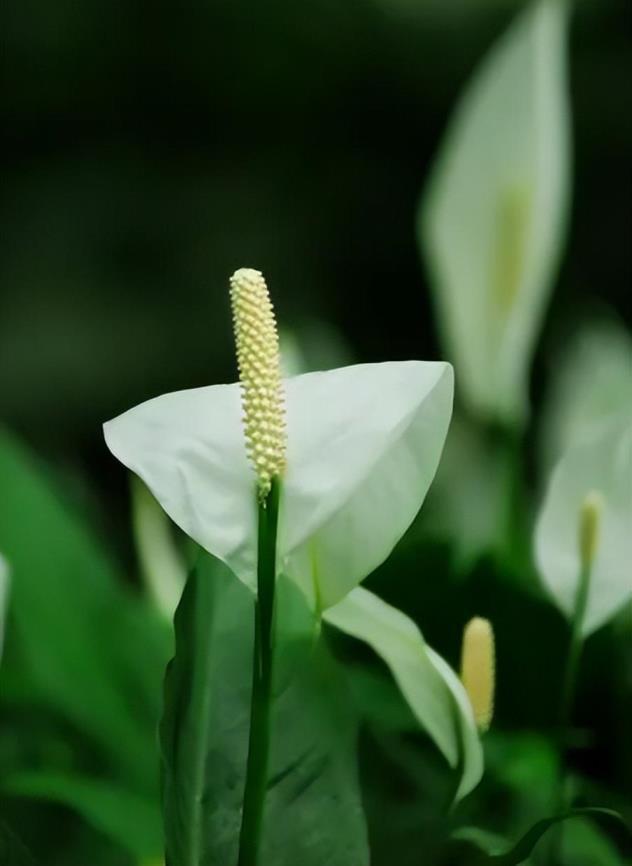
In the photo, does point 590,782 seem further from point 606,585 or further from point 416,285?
point 416,285

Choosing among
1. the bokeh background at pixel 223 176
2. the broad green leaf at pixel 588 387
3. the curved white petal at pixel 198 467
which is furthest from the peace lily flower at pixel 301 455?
the bokeh background at pixel 223 176

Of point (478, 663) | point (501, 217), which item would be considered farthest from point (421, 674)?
point (501, 217)

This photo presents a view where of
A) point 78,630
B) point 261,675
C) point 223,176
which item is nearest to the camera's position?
point 261,675

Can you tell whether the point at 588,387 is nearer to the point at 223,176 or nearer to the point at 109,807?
the point at 109,807

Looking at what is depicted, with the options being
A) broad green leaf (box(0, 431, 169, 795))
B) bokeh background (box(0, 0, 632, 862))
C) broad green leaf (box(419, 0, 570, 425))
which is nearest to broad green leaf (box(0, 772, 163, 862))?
broad green leaf (box(0, 431, 169, 795))

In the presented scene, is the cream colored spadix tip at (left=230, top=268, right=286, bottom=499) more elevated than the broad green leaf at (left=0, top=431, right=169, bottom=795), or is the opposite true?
the cream colored spadix tip at (left=230, top=268, right=286, bottom=499)

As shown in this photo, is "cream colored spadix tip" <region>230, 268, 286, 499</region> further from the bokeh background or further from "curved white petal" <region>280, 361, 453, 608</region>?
the bokeh background
